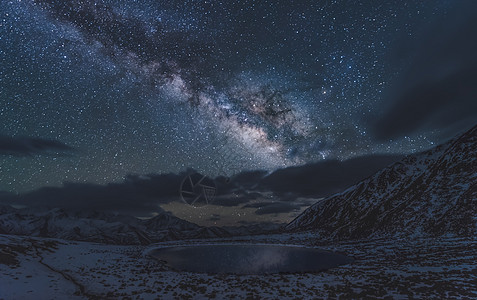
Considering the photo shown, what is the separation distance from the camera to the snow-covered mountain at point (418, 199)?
105812mm

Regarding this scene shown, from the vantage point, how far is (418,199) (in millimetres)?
133500

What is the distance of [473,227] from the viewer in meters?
89.5

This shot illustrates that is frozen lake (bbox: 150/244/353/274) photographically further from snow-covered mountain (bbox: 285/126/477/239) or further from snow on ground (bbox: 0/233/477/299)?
snow-covered mountain (bbox: 285/126/477/239)

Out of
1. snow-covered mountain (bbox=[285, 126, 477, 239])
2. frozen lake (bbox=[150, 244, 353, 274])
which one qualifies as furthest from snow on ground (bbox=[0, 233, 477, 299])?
snow-covered mountain (bbox=[285, 126, 477, 239])

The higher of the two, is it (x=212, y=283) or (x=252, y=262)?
(x=212, y=283)

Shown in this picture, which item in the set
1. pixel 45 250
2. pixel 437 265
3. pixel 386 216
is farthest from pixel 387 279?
pixel 386 216

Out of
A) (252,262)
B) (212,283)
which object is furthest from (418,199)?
(212,283)

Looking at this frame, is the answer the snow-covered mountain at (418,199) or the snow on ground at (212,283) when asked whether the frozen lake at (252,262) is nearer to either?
the snow on ground at (212,283)

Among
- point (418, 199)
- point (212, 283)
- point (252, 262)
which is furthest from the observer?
point (418, 199)

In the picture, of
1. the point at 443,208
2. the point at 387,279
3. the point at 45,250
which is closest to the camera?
the point at 387,279

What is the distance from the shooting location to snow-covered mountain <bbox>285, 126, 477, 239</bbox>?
106m

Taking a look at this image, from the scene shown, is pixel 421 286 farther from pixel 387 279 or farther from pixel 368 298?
pixel 368 298

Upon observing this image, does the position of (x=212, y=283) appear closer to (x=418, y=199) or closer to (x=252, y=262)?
(x=252, y=262)

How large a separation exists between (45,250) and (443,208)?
137703mm
